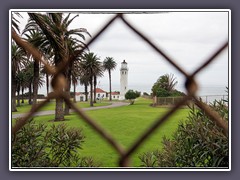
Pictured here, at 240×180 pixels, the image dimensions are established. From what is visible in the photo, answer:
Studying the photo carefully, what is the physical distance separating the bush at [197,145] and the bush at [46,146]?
1.17ft

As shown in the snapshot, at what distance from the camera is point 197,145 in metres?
1.18

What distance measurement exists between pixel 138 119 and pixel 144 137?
1.07 m

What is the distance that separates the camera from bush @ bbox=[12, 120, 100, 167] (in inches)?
48.7

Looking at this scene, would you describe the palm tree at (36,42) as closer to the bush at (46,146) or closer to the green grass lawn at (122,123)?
the green grass lawn at (122,123)

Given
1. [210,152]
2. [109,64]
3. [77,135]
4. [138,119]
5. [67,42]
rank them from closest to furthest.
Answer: [67,42], [109,64], [210,152], [138,119], [77,135]

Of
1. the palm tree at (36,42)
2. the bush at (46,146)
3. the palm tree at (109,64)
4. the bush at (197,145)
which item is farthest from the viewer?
the bush at (46,146)

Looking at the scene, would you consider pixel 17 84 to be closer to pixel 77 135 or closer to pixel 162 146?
pixel 77 135

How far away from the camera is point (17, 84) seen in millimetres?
887

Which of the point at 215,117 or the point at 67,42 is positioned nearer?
the point at 215,117

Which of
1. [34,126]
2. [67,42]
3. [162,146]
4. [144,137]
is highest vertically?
[67,42]

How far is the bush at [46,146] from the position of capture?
4.06 feet

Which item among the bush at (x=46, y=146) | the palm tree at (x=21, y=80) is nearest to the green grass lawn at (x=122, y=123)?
the bush at (x=46, y=146)

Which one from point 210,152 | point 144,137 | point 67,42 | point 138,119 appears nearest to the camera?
point 144,137

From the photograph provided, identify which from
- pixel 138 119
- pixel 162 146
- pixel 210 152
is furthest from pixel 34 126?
pixel 210 152
